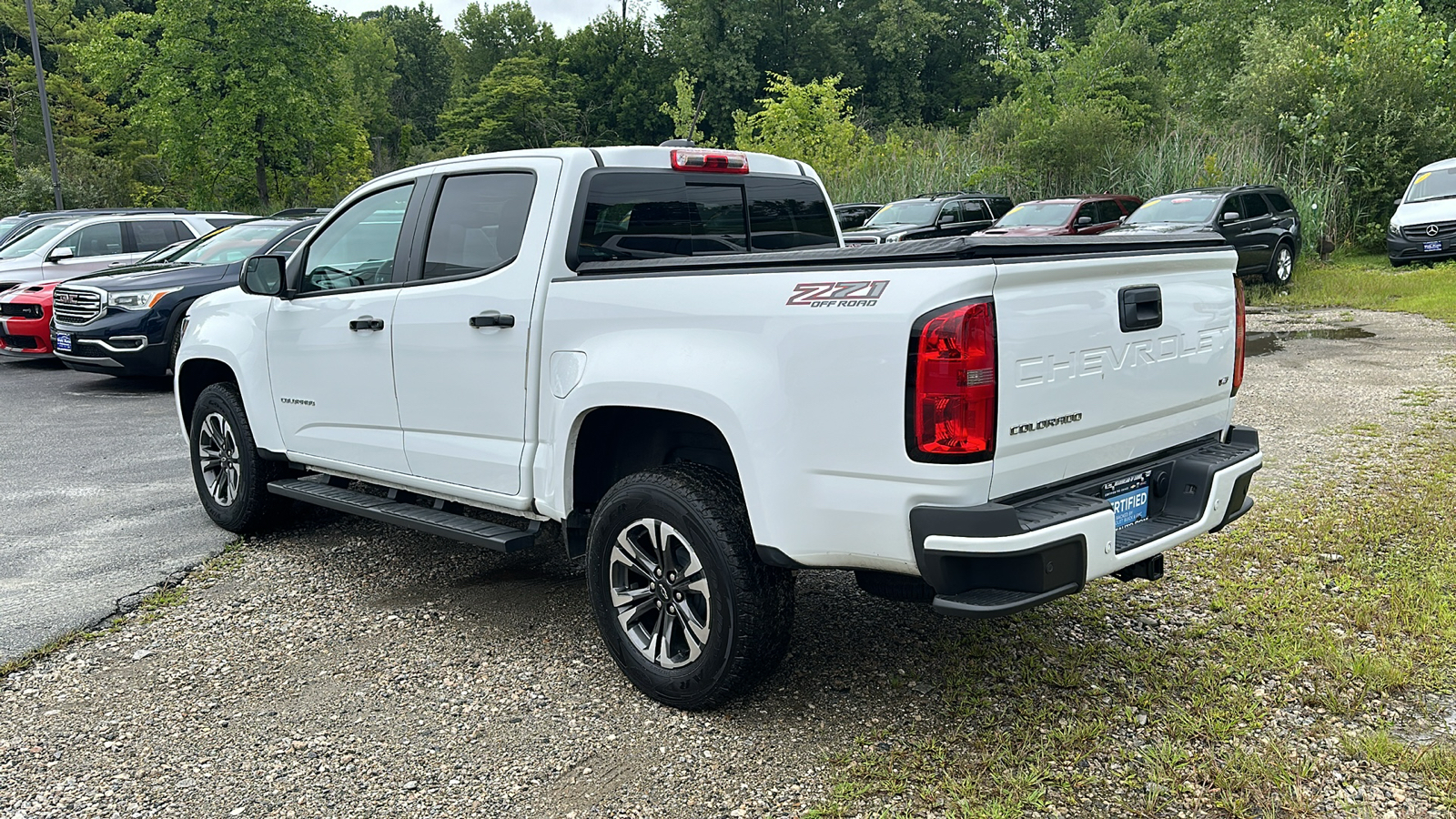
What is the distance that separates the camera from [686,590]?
3.62 metres

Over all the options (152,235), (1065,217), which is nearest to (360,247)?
(152,235)

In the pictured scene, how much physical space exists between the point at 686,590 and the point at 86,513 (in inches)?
178

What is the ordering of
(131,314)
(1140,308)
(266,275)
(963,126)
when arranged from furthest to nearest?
(963,126)
(131,314)
(266,275)
(1140,308)

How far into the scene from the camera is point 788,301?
3180mm

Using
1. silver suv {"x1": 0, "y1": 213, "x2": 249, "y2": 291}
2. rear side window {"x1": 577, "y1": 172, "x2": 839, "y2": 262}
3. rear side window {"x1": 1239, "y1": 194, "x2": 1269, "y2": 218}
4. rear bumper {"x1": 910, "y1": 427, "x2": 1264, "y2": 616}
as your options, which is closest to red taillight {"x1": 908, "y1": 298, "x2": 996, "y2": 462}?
rear bumper {"x1": 910, "y1": 427, "x2": 1264, "y2": 616}

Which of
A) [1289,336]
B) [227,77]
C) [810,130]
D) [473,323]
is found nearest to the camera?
[473,323]

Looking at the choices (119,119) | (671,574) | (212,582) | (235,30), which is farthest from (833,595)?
(119,119)

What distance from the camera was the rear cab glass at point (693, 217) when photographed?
163 inches

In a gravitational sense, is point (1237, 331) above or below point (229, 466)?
above

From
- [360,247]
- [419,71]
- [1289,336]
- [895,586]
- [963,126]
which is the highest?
[419,71]

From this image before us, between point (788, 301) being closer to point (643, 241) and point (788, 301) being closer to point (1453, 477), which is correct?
point (643, 241)

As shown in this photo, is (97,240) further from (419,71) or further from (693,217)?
(419,71)

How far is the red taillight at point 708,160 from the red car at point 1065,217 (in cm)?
1255

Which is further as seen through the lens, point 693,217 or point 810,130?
point 810,130
